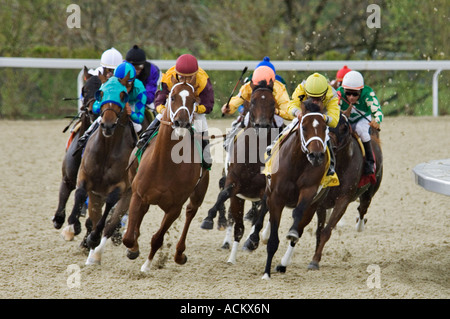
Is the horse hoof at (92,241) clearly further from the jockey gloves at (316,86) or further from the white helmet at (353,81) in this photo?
the white helmet at (353,81)

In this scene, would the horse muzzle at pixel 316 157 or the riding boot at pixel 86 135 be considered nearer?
the horse muzzle at pixel 316 157

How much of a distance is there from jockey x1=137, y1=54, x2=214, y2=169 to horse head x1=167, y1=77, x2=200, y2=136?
6.4 inches

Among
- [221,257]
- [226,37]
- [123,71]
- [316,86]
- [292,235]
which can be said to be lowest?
[221,257]

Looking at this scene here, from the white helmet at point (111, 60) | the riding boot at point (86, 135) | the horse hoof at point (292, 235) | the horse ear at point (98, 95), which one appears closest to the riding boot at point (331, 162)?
the horse hoof at point (292, 235)

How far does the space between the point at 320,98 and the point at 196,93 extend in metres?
1.01

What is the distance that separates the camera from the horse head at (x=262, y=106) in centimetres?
638

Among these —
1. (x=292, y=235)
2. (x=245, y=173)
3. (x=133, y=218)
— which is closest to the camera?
(x=292, y=235)

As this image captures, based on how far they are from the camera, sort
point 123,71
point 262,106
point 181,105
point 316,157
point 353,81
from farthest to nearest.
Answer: point 353,81
point 123,71
point 262,106
point 316,157
point 181,105

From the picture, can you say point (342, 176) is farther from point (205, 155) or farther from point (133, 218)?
point (133, 218)

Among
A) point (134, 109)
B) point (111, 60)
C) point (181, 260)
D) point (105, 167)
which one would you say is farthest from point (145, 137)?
point (111, 60)

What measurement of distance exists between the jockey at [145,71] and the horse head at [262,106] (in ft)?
4.35

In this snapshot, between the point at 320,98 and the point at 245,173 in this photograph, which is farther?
the point at 245,173

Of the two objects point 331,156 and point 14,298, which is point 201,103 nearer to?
point 331,156

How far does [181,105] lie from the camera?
5.64 m
